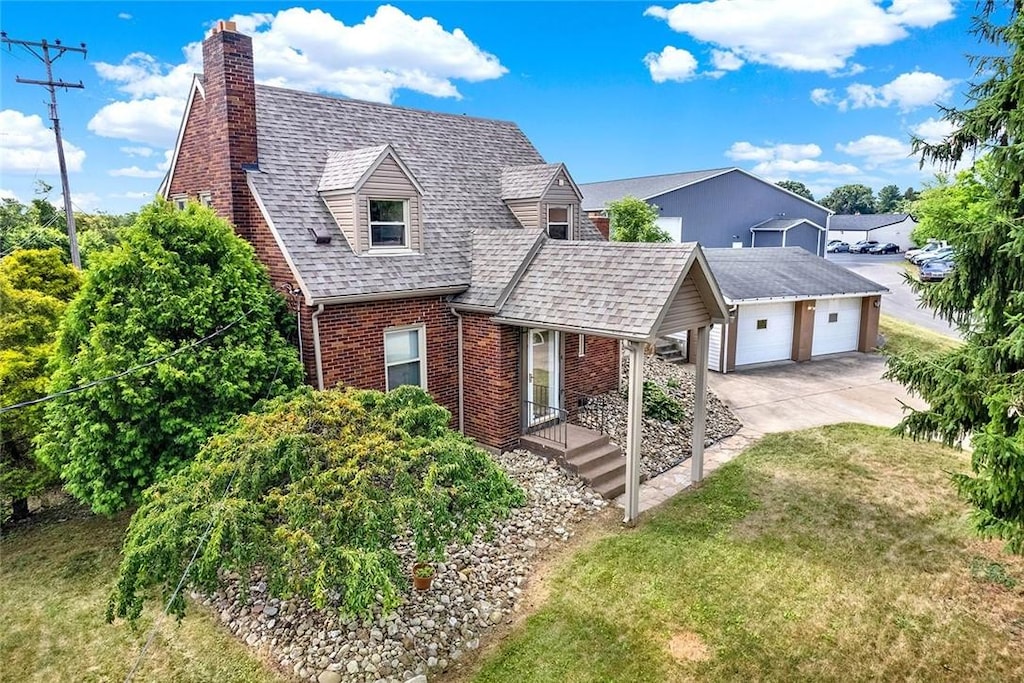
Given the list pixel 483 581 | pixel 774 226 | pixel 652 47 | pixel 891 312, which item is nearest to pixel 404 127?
pixel 483 581

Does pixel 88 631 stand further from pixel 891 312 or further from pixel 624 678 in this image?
pixel 891 312

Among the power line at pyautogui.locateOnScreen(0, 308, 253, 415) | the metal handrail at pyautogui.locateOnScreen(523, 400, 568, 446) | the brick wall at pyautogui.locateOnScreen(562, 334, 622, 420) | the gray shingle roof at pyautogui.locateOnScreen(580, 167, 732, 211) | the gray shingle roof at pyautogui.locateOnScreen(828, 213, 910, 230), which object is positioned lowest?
the metal handrail at pyautogui.locateOnScreen(523, 400, 568, 446)

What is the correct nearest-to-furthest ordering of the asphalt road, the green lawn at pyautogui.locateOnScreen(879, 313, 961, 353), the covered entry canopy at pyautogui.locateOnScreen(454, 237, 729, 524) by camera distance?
the covered entry canopy at pyautogui.locateOnScreen(454, 237, 729, 524), the green lawn at pyautogui.locateOnScreen(879, 313, 961, 353), the asphalt road

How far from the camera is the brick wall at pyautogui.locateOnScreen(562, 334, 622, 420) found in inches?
595

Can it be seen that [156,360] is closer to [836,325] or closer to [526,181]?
[526,181]

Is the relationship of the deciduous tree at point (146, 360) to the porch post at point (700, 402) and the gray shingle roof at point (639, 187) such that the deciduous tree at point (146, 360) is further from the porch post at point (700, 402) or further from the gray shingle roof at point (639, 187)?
the gray shingle roof at point (639, 187)

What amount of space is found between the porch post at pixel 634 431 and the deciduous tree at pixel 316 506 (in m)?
2.76

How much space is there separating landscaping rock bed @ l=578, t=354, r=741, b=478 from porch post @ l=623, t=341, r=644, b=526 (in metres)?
2.23

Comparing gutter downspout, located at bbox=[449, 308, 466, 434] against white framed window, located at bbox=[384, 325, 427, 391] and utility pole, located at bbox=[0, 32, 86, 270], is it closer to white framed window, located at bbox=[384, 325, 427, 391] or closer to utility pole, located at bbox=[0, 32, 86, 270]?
white framed window, located at bbox=[384, 325, 427, 391]

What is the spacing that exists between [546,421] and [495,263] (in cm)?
388

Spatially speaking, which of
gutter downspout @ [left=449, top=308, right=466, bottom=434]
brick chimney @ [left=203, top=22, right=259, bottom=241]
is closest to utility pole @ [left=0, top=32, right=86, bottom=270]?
brick chimney @ [left=203, top=22, right=259, bottom=241]

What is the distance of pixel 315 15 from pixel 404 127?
4963 mm

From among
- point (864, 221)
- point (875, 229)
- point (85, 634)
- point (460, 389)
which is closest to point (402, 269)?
point (460, 389)

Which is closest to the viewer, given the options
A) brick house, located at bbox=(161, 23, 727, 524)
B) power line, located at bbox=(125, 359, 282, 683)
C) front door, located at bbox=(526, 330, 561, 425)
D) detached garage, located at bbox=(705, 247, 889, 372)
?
power line, located at bbox=(125, 359, 282, 683)
